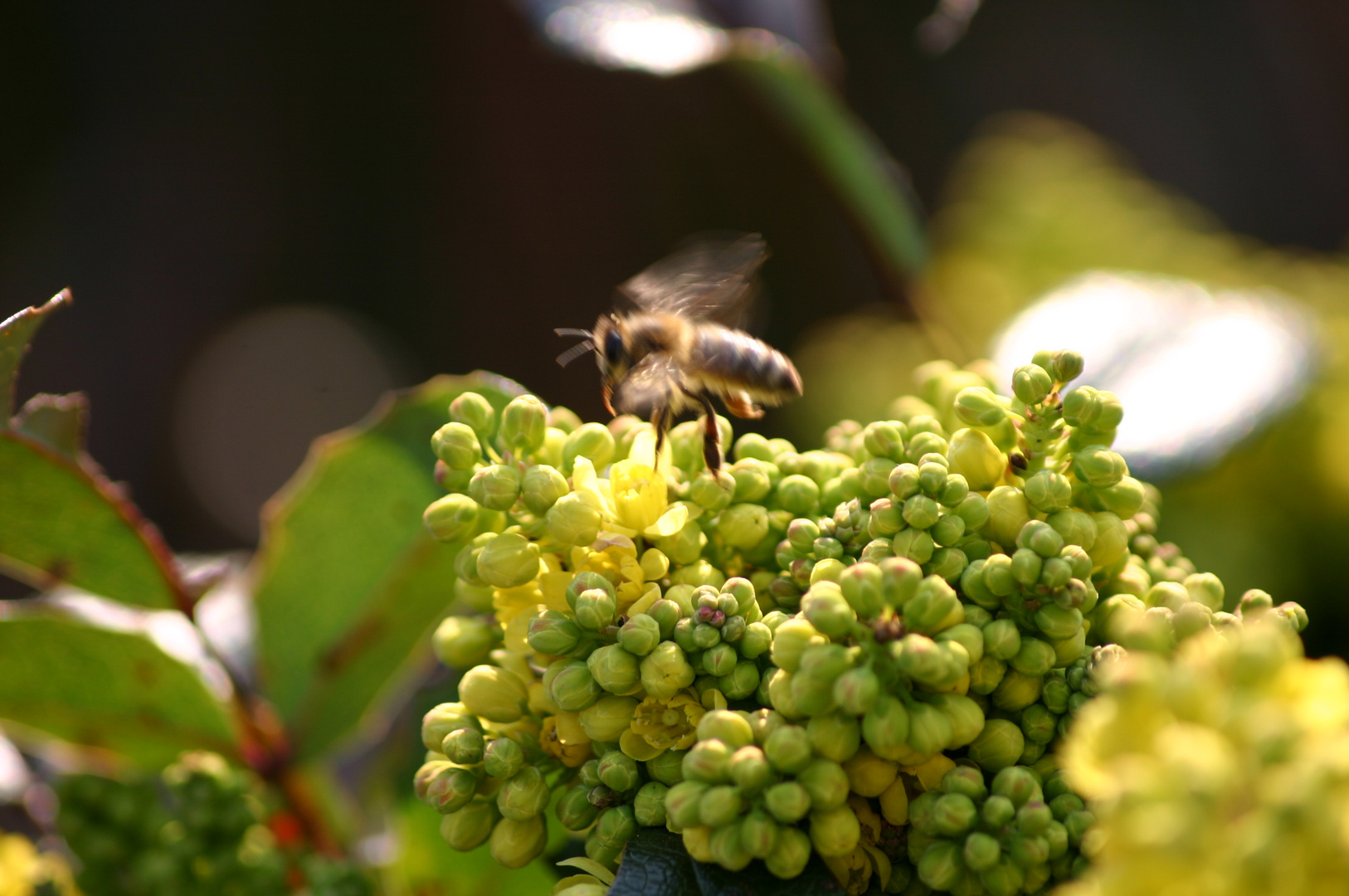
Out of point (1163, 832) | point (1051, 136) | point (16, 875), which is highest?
point (1051, 136)

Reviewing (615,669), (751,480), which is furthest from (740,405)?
(615,669)

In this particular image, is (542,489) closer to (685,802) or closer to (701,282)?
(685,802)

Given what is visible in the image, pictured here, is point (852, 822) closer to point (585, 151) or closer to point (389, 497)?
point (389, 497)

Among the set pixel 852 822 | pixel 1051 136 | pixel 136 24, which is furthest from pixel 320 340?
pixel 852 822

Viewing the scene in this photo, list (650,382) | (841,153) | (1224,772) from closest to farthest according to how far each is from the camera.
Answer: (1224,772) < (650,382) < (841,153)

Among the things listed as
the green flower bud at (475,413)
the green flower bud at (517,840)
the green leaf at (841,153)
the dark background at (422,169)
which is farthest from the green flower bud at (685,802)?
the dark background at (422,169)

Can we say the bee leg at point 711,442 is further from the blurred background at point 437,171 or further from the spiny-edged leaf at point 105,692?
the blurred background at point 437,171
